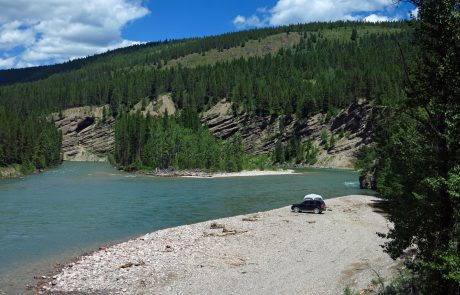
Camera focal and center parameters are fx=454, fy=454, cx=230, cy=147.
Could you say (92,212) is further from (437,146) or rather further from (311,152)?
(311,152)

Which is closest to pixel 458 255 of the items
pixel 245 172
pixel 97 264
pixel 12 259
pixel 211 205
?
pixel 97 264

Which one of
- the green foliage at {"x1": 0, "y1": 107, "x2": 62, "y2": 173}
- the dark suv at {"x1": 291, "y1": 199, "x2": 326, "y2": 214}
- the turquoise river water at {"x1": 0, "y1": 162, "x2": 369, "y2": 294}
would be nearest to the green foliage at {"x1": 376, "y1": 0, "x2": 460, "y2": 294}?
the turquoise river water at {"x1": 0, "y1": 162, "x2": 369, "y2": 294}

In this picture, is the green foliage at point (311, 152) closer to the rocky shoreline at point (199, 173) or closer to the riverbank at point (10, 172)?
the rocky shoreline at point (199, 173)

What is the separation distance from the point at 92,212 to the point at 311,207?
27.0 metres

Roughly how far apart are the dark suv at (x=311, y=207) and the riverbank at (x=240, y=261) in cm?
552

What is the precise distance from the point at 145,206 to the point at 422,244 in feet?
171

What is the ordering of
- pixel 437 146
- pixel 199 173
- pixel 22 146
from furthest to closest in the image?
pixel 199 173, pixel 22 146, pixel 437 146

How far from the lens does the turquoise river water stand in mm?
34844

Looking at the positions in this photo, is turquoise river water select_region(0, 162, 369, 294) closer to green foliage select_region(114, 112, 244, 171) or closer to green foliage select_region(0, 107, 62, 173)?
green foliage select_region(0, 107, 62, 173)

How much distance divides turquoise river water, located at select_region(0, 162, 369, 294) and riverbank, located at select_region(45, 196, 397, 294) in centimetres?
377

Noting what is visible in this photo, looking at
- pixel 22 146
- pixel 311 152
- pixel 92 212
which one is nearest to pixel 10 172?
pixel 22 146

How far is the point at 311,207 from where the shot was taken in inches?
2076

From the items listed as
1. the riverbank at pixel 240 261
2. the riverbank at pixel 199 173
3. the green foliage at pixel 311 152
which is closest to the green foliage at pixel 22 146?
the riverbank at pixel 199 173

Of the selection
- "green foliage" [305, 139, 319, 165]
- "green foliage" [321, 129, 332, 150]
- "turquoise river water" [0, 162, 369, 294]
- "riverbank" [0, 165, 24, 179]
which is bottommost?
"turquoise river water" [0, 162, 369, 294]
